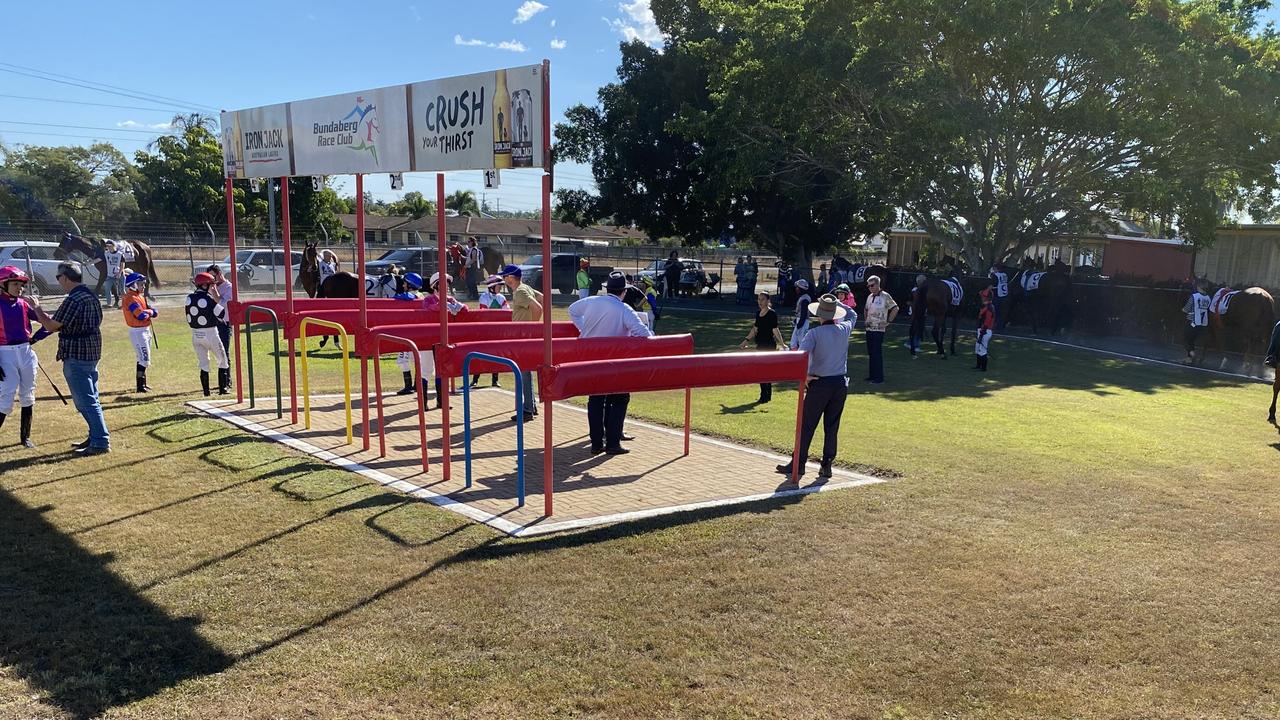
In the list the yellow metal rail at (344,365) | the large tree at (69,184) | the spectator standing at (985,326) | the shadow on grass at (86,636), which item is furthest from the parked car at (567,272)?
the large tree at (69,184)

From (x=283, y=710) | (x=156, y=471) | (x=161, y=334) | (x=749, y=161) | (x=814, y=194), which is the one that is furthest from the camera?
(x=814, y=194)

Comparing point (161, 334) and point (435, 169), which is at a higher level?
point (435, 169)

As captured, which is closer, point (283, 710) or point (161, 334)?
point (283, 710)

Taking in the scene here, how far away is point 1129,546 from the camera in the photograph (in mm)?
6652

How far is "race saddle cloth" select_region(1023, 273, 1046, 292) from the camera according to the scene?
73.0 feet

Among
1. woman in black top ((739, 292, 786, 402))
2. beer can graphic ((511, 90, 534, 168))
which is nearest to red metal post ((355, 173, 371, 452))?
beer can graphic ((511, 90, 534, 168))

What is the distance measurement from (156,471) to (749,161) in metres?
19.6

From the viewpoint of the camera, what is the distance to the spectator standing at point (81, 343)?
821cm

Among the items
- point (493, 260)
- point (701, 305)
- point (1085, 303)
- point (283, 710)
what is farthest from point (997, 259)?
point (283, 710)

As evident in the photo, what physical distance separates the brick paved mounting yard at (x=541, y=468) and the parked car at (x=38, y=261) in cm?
1651

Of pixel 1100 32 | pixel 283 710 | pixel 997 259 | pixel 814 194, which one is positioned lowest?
pixel 283 710

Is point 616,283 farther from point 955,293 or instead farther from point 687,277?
point 687,277

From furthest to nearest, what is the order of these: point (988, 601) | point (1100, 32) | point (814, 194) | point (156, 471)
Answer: point (814, 194)
point (1100, 32)
point (156, 471)
point (988, 601)

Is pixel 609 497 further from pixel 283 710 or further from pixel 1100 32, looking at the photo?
pixel 1100 32
